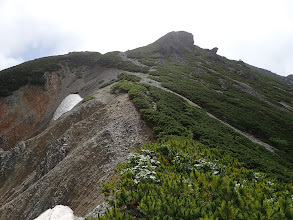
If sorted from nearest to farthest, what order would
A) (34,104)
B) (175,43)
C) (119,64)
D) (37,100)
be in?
(34,104)
(37,100)
(119,64)
(175,43)

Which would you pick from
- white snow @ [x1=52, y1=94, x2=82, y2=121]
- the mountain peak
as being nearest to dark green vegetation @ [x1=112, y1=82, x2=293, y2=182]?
white snow @ [x1=52, y1=94, x2=82, y2=121]

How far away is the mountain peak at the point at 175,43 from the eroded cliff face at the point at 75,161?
2559 inches

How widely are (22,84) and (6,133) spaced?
61.1 ft

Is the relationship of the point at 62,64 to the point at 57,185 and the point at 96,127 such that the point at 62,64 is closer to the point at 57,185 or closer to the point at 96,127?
the point at 96,127

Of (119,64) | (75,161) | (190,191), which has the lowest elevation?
(75,161)

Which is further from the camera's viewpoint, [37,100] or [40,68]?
[40,68]

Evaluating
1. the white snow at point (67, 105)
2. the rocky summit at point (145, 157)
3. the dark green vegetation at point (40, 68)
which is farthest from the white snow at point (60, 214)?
the dark green vegetation at point (40, 68)

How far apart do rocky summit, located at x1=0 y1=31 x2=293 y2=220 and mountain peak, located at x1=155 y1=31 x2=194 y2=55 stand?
3634 centimetres

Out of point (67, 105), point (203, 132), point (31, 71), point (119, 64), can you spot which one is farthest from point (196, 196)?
point (31, 71)

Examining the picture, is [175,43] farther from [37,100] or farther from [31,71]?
[37,100]

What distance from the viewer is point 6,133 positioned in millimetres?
44781

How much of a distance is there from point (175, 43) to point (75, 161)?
90.3 metres

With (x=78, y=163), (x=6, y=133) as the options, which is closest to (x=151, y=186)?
(x=78, y=163)

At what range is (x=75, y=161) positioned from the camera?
17.8 meters
